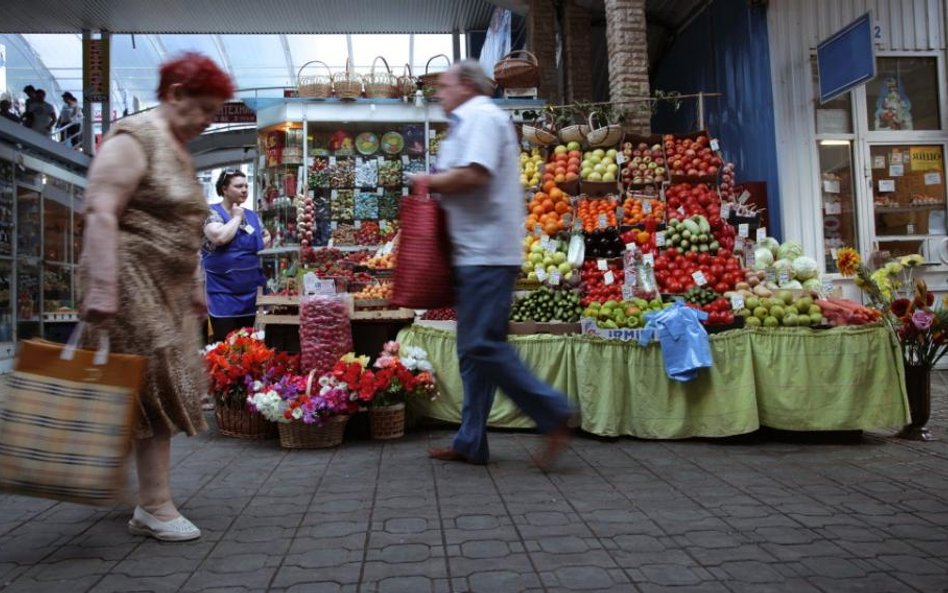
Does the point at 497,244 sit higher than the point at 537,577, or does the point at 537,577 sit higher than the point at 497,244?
the point at 497,244

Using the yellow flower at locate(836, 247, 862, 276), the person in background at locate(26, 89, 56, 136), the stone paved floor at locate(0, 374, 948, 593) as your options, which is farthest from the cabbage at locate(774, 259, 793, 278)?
the person in background at locate(26, 89, 56, 136)

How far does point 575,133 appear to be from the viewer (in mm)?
7496

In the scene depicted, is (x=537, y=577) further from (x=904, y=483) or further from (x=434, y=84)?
(x=434, y=84)

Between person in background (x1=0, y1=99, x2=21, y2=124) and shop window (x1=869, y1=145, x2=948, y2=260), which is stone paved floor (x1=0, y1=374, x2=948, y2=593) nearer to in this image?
shop window (x1=869, y1=145, x2=948, y2=260)

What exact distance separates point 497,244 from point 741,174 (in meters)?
7.32

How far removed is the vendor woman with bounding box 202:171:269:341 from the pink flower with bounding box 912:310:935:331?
15.6 feet

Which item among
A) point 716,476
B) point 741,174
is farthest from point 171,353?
point 741,174

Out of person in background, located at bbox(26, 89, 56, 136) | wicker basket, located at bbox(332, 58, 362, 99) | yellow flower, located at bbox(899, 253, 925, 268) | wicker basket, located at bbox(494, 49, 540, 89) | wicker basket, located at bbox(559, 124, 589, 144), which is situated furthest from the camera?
person in background, located at bbox(26, 89, 56, 136)

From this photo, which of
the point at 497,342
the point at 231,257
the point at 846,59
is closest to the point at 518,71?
the point at 846,59

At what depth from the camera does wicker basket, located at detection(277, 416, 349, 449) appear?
4801 millimetres

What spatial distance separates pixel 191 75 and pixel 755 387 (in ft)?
12.5

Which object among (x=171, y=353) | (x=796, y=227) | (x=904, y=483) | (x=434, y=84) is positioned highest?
(x=434, y=84)

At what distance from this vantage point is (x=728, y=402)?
488 cm

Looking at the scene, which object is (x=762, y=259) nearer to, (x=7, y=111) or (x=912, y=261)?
(x=912, y=261)
